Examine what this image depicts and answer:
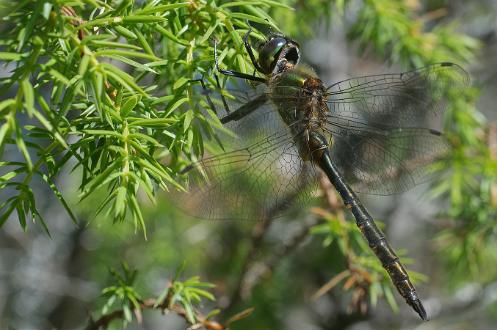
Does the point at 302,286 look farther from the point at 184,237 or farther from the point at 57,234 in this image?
the point at 57,234

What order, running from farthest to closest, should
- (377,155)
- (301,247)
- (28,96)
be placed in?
(301,247)
(377,155)
(28,96)

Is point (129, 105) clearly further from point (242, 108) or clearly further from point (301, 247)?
point (301, 247)

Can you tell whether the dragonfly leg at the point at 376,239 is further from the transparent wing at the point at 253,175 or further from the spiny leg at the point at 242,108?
the spiny leg at the point at 242,108

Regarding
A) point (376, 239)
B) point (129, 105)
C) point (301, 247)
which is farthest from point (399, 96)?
point (129, 105)

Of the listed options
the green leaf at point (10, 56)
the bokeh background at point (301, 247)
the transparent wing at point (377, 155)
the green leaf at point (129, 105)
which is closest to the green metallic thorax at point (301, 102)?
the transparent wing at point (377, 155)

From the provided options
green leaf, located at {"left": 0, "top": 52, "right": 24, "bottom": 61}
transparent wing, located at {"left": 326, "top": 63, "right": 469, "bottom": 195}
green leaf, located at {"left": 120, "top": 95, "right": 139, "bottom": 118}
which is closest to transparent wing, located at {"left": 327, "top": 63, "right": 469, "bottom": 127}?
transparent wing, located at {"left": 326, "top": 63, "right": 469, "bottom": 195}
